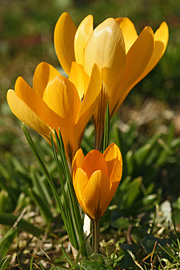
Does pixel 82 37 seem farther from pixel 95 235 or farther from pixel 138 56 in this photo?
pixel 95 235

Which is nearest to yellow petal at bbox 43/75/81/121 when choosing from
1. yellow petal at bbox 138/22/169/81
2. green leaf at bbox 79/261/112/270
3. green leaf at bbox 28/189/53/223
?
yellow petal at bbox 138/22/169/81

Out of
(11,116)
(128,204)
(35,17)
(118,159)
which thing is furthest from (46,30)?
(118,159)

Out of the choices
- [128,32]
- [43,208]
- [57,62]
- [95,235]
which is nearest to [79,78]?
[128,32]

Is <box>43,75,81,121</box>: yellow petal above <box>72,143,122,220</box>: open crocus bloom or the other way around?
above

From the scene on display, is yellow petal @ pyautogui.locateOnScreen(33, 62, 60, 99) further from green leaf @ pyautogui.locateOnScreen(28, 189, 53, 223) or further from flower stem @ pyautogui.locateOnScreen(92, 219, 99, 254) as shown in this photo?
green leaf @ pyautogui.locateOnScreen(28, 189, 53, 223)

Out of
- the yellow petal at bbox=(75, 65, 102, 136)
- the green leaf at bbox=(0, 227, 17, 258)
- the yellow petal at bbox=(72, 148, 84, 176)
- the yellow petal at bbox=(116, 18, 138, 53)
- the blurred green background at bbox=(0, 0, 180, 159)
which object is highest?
the blurred green background at bbox=(0, 0, 180, 159)

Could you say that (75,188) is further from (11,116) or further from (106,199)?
(11,116)

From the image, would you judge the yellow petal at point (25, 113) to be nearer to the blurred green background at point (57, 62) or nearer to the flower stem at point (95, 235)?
the flower stem at point (95, 235)
